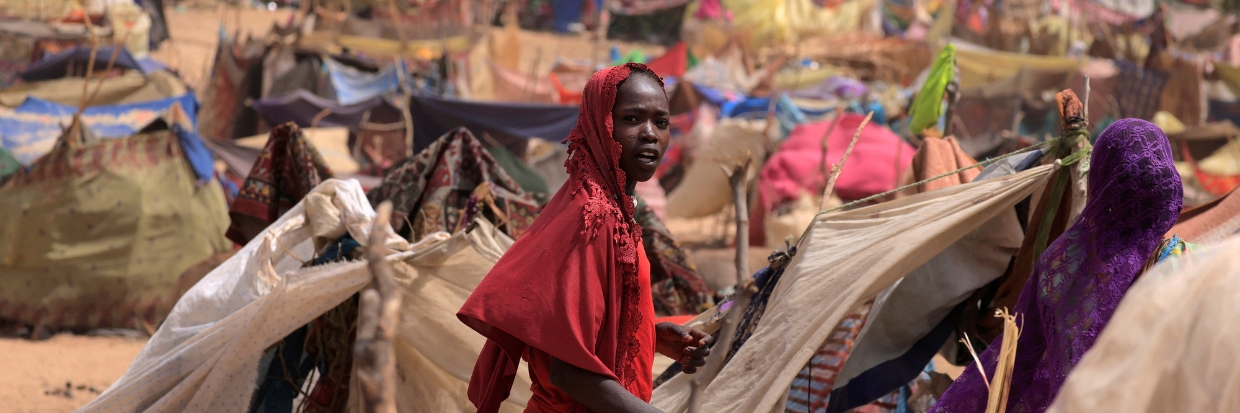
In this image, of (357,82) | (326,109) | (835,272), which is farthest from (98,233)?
(357,82)

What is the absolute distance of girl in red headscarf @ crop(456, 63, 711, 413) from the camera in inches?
68.9

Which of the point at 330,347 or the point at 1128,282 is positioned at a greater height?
the point at 1128,282

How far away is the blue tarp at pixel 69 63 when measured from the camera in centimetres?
1255

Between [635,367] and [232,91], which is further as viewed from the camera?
[232,91]

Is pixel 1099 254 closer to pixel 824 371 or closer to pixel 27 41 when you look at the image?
pixel 824 371

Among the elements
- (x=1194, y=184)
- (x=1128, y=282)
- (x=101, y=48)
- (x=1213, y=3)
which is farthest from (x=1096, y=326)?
(x=1213, y=3)

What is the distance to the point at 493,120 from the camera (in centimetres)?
942

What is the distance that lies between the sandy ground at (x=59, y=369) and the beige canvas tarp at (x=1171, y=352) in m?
5.34

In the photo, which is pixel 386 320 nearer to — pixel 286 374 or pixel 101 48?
pixel 286 374

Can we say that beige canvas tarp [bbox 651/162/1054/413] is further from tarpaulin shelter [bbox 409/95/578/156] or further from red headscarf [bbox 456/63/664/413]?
tarpaulin shelter [bbox 409/95/578/156]

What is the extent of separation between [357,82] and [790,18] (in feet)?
50.3

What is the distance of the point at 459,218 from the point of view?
12.6ft

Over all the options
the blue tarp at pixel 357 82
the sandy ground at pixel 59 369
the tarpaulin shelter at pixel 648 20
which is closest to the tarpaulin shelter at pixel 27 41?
the blue tarp at pixel 357 82

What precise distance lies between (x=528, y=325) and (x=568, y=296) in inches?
3.5
